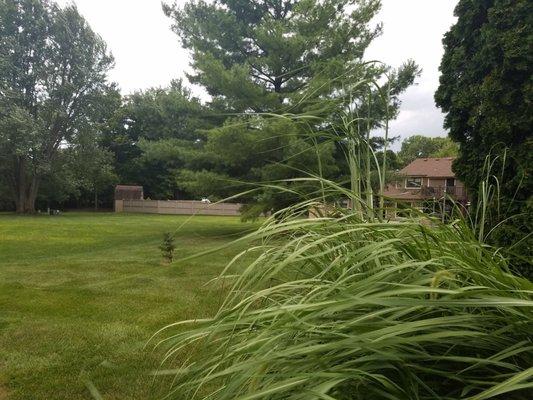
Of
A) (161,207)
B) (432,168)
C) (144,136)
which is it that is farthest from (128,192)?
(432,168)

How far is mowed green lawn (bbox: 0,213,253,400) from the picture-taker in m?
2.57

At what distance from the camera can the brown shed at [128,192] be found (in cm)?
3275

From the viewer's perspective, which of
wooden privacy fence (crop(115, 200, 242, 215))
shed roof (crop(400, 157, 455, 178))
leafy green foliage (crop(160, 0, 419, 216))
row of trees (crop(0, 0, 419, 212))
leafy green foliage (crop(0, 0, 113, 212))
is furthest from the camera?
wooden privacy fence (crop(115, 200, 242, 215))

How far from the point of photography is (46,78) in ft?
76.9

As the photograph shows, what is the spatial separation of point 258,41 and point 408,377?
1252 cm

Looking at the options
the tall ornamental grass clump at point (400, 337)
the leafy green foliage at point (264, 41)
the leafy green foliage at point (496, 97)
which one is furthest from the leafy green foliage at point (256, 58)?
the tall ornamental grass clump at point (400, 337)

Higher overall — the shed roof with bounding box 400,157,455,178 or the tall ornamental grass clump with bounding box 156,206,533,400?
the shed roof with bounding box 400,157,455,178

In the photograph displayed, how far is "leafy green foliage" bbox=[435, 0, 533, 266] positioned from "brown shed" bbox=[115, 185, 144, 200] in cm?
3158

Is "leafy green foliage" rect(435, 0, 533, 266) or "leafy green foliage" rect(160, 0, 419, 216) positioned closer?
"leafy green foliage" rect(435, 0, 533, 266)

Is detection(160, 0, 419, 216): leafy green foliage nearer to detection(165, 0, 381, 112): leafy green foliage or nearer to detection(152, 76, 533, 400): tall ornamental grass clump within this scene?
detection(165, 0, 381, 112): leafy green foliage

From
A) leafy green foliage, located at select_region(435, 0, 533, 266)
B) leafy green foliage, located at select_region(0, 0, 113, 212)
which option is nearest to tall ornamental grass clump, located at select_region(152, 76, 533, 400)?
leafy green foliage, located at select_region(435, 0, 533, 266)

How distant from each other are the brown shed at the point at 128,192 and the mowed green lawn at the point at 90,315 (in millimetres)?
24803

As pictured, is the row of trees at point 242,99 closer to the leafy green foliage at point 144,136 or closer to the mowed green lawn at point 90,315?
the leafy green foliage at point 144,136

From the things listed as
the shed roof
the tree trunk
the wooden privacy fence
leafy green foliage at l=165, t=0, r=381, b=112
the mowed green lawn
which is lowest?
the mowed green lawn
